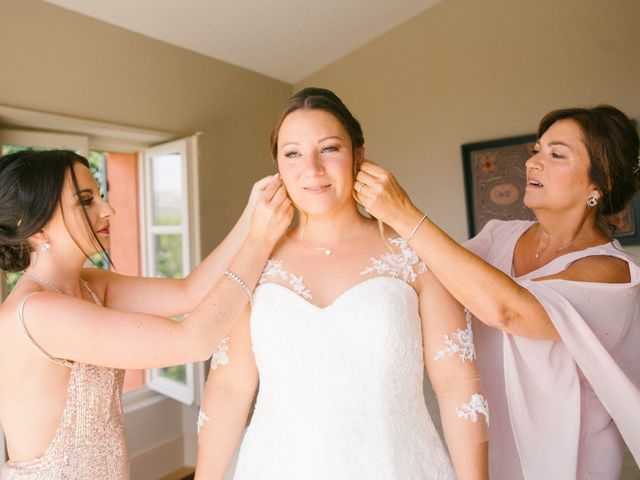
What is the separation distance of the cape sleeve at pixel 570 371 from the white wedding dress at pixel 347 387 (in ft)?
1.00

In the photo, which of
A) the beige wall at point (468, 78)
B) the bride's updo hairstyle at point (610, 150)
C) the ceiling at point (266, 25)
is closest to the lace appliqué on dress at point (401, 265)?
the bride's updo hairstyle at point (610, 150)

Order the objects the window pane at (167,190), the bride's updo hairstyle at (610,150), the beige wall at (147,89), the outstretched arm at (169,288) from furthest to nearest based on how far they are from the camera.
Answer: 1. the window pane at (167,190)
2. the beige wall at (147,89)
3. the outstretched arm at (169,288)
4. the bride's updo hairstyle at (610,150)

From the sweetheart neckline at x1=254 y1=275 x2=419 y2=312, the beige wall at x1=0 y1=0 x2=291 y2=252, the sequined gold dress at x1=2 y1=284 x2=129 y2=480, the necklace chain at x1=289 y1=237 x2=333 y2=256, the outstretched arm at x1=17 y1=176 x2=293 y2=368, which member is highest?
the beige wall at x1=0 y1=0 x2=291 y2=252

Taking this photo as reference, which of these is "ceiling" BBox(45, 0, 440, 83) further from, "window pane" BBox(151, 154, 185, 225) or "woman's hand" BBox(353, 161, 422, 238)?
"woman's hand" BBox(353, 161, 422, 238)

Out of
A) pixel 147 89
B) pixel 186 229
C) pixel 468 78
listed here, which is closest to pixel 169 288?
pixel 186 229

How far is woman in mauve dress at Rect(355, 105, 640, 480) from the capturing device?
1.36 meters

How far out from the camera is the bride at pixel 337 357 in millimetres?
1312

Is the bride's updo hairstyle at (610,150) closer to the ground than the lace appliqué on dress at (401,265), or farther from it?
farther from it

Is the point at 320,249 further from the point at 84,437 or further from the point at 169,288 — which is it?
the point at 84,437

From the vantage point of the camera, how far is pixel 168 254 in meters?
3.83

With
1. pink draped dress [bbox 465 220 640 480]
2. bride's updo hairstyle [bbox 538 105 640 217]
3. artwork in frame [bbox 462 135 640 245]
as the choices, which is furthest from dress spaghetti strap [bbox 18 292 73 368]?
artwork in frame [bbox 462 135 640 245]

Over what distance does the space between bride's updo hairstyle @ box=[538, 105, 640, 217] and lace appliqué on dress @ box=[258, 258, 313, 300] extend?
3.19 ft

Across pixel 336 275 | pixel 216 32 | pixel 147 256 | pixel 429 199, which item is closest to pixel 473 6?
pixel 429 199

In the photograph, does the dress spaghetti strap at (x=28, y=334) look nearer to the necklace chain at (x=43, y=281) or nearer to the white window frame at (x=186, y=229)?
the necklace chain at (x=43, y=281)
